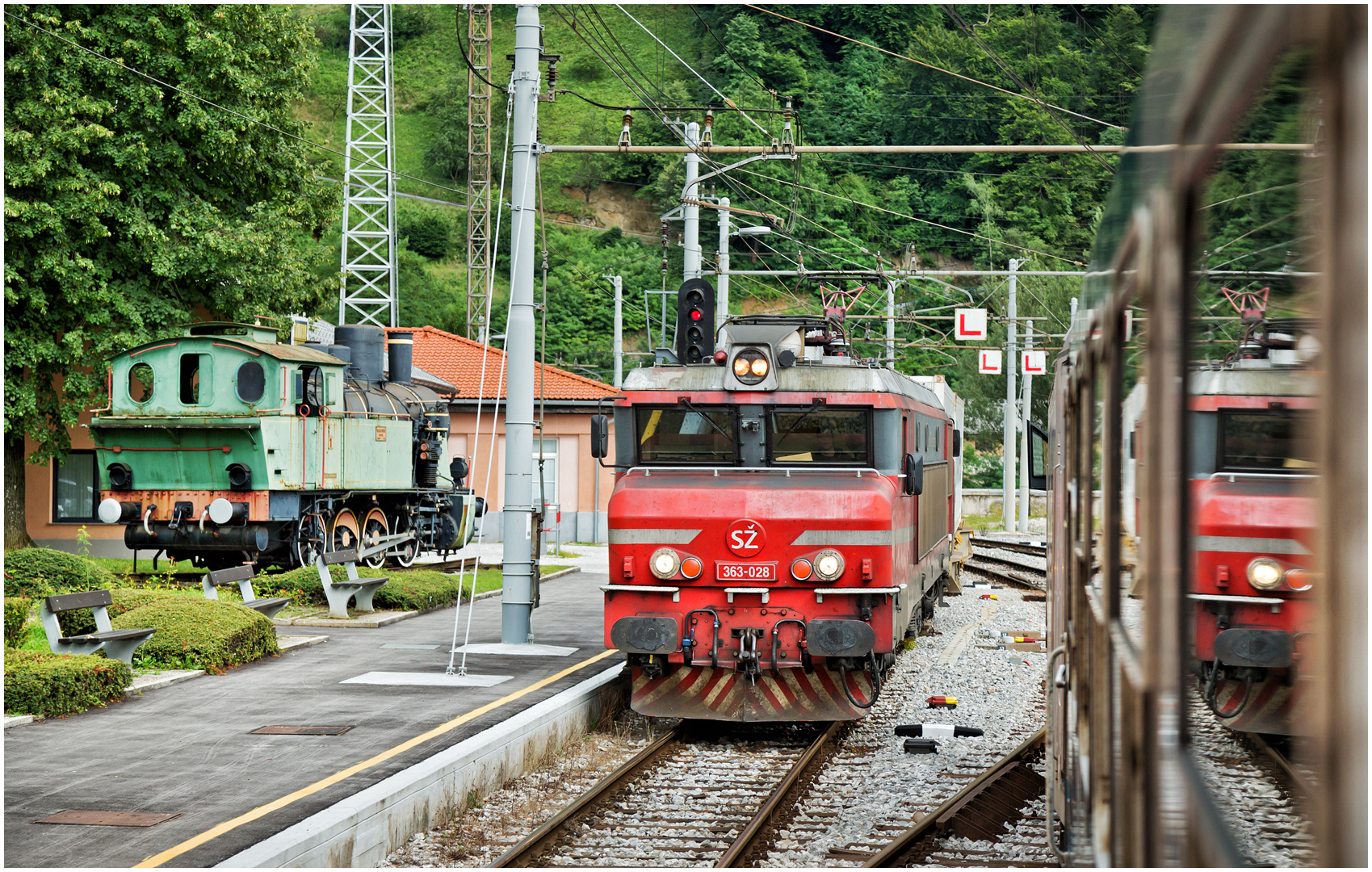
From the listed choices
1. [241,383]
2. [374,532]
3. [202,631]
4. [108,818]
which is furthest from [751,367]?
[374,532]

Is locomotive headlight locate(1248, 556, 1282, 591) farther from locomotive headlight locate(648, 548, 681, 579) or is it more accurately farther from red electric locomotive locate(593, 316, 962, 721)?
locomotive headlight locate(648, 548, 681, 579)

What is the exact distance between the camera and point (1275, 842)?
5.51ft

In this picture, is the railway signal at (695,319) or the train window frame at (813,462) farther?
the railway signal at (695,319)

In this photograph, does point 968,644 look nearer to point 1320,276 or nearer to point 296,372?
point 296,372

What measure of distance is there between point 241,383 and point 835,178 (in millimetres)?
53449

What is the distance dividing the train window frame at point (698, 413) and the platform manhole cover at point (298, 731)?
A: 10.7 ft

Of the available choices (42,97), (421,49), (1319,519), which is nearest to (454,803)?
(1319,519)

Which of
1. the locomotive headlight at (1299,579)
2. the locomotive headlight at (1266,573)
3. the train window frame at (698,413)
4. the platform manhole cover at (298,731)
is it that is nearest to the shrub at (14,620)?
the platform manhole cover at (298,731)

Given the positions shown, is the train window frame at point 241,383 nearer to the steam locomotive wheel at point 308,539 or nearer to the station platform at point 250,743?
the steam locomotive wheel at point 308,539

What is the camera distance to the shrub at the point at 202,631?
1247 cm

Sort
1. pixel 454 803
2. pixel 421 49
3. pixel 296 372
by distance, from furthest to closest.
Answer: pixel 421 49 → pixel 296 372 → pixel 454 803

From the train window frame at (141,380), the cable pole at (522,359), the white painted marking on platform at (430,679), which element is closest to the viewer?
the white painted marking on platform at (430,679)

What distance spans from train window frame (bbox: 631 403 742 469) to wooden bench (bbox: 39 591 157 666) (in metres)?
4.94

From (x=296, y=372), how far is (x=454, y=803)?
14715 mm
